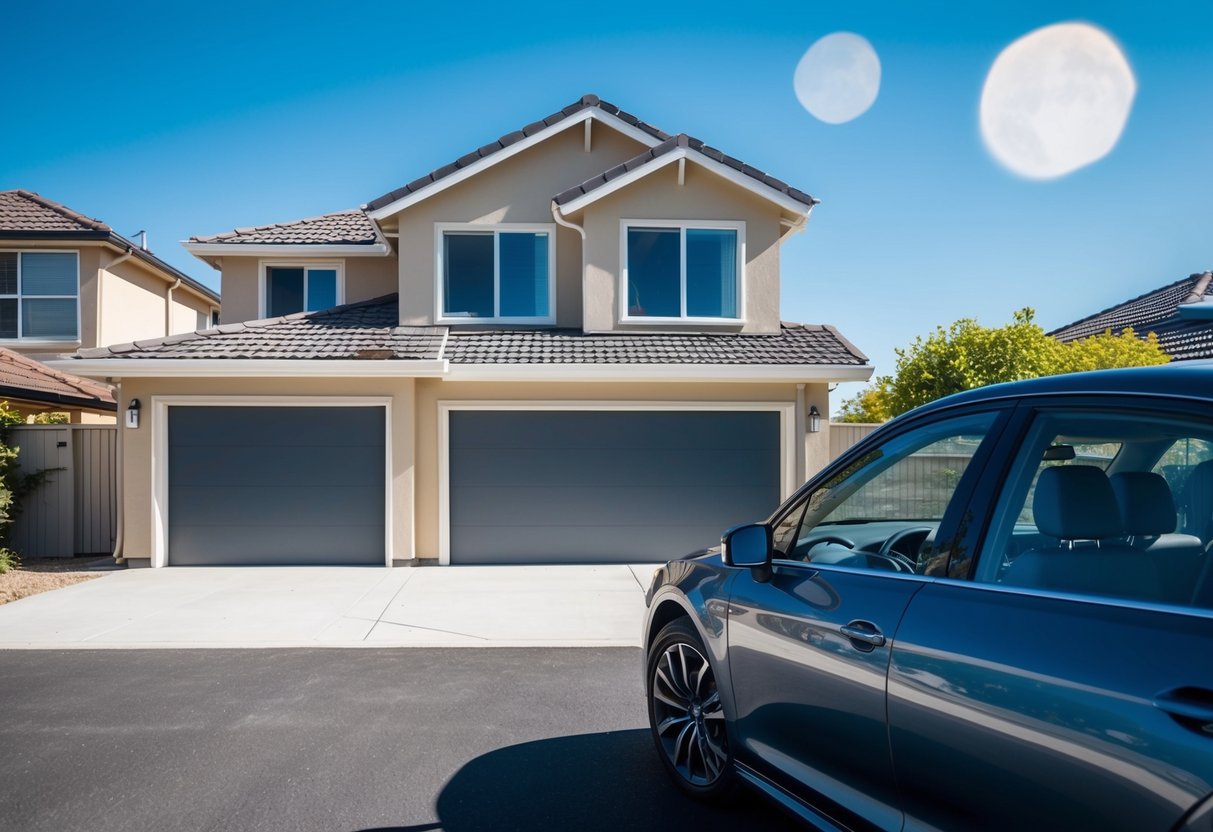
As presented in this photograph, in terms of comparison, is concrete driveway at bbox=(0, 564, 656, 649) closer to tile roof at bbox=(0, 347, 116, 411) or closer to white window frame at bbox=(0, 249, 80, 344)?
tile roof at bbox=(0, 347, 116, 411)

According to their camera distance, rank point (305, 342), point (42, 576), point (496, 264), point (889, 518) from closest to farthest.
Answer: point (889, 518), point (42, 576), point (305, 342), point (496, 264)

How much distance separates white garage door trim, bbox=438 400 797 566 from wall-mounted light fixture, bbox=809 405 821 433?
0.76ft

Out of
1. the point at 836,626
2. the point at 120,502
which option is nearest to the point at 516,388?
the point at 120,502

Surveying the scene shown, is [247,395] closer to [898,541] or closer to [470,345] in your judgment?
[470,345]

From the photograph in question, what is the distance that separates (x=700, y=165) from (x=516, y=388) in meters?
4.11

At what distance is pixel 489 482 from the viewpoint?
11.4 meters

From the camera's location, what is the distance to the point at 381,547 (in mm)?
11125

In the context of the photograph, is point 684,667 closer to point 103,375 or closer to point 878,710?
point 878,710

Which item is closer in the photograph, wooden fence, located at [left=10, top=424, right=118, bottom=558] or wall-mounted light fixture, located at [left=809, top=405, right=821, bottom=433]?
wall-mounted light fixture, located at [left=809, top=405, right=821, bottom=433]

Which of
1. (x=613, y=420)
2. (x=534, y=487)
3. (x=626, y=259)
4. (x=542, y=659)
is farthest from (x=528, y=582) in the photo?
(x=626, y=259)

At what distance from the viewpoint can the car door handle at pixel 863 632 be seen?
8.36 ft

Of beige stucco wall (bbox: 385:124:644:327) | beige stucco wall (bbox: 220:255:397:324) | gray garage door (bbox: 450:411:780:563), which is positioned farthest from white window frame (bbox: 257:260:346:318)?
gray garage door (bbox: 450:411:780:563)

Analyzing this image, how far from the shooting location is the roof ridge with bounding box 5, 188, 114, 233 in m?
16.8

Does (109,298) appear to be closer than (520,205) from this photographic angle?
No
